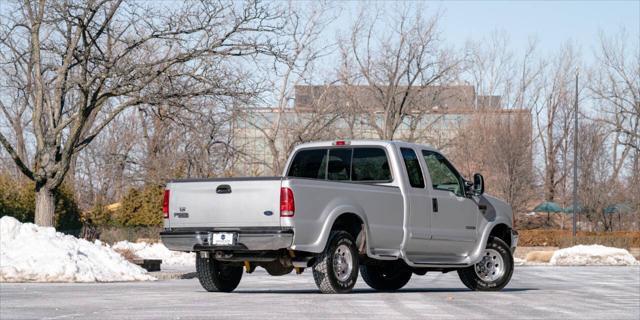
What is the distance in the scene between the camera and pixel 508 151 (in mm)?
63812

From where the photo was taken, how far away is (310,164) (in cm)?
1652

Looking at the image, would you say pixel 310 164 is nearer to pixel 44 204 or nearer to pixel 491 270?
pixel 491 270

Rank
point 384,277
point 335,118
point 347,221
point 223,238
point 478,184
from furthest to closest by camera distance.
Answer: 1. point 335,118
2. point 384,277
3. point 478,184
4. point 347,221
5. point 223,238

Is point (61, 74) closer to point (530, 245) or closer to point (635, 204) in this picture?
point (530, 245)

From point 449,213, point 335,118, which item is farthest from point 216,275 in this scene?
Answer: point 335,118

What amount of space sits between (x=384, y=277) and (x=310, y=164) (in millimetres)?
2488

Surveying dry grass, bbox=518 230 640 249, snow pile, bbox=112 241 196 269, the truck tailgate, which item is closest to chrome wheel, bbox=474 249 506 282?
the truck tailgate

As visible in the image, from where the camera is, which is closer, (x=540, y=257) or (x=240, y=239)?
(x=240, y=239)

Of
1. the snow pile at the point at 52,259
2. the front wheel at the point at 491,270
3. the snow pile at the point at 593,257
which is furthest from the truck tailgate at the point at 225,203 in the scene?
the snow pile at the point at 593,257

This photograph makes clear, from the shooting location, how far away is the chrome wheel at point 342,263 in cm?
1509

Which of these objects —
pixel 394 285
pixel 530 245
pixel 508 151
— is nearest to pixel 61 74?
pixel 394 285

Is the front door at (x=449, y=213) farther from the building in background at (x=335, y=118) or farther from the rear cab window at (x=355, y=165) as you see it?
the building in background at (x=335, y=118)

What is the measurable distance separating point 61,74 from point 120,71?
1.99 meters

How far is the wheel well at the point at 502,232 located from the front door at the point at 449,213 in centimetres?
74
